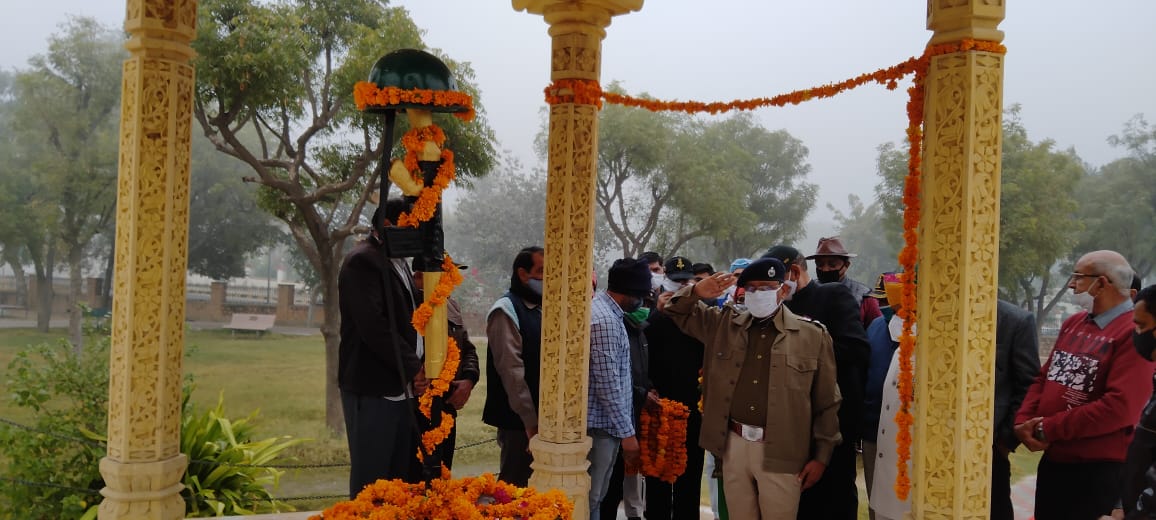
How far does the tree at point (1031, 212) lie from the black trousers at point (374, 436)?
34.7 feet

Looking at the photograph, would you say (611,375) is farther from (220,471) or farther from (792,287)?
(220,471)

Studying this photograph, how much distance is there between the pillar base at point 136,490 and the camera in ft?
10.5

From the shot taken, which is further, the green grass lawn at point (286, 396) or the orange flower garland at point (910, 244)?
the green grass lawn at point (286, 396)

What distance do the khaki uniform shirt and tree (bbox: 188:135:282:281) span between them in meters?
15.1

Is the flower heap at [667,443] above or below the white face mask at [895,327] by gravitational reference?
below

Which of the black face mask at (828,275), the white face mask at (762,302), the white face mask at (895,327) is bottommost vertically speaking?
the white face mask at (895,327)

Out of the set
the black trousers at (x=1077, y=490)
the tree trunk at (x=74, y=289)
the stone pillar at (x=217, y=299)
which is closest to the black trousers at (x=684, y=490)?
the black trousers at (x=1077, y=490)

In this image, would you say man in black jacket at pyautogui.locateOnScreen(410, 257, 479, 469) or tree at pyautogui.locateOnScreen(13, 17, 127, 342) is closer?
man in black jacket at pyautogui.locateOnScreen(410, 257, 479, 469)

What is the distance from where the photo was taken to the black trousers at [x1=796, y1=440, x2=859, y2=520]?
364cm

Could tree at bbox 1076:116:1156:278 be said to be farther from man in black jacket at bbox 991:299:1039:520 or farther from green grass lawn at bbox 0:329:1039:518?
man in black jacket at bbox 991:299:1039:520

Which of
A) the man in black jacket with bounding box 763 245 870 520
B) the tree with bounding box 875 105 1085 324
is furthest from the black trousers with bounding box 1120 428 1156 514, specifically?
the tree with bounding box 875 105 1085 324

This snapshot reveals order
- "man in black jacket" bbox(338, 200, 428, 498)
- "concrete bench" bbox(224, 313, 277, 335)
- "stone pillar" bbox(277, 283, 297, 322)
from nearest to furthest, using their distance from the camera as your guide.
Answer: "man in black jacket" bbox(338, 200, 428, 498) → "concrete bench" bbox(224, 313, 277, 335) → "stone pillar" bbox(277, 283, 297, 322)

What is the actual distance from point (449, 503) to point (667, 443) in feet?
6.01

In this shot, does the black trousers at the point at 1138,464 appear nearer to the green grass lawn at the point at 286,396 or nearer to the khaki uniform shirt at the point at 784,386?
the khaki uniform shirt at the point at 784,386
